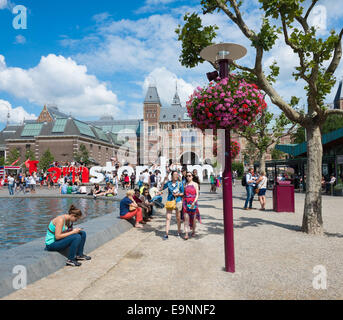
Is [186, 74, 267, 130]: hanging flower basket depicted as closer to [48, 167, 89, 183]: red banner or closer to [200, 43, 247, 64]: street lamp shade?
[200, 43, 247, 64]: street lamp shade

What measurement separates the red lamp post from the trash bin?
26.6 feet

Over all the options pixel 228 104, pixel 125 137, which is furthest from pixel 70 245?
pixel 125 137

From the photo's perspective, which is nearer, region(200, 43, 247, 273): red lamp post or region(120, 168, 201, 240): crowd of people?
region(200, 43, 247, 273): red lamp post

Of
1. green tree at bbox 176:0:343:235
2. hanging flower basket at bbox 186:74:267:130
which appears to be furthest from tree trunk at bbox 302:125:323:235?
hanging flower basket at bbox 186:74:267:130

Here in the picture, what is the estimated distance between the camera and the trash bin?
12.8 metres

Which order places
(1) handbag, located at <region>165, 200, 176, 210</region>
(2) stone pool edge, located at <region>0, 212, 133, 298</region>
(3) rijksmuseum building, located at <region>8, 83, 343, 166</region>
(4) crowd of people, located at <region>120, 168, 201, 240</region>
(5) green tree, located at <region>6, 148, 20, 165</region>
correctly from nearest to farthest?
1. (2) stone pool edge, located at <region>0, 212, 133, 298</region>
2. (4) crowd of people, located at <region>120, 168, 201, 240</region>
3. (1) handbag, located at <region>165, 200, 176, 210</region>
4. (5) green tree, located at <region>6, 148, 20, 165</region>
5. (3) rijksmuseum building, located at <region>8, 83, 343, 166</region>

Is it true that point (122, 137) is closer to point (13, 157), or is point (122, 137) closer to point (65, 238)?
point (13, 157)

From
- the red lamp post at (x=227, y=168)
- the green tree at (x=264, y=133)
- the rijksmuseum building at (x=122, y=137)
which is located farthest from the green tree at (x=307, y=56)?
the rijksmuseum building at (x=122, y=137)

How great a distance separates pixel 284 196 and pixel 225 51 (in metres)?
9.08

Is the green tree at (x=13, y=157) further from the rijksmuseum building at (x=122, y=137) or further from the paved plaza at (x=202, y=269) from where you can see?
the paved plaza at (x=202, y=269)

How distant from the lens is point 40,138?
76.2 metres

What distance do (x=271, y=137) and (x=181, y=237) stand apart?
14678 mm

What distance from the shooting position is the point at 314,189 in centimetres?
862
